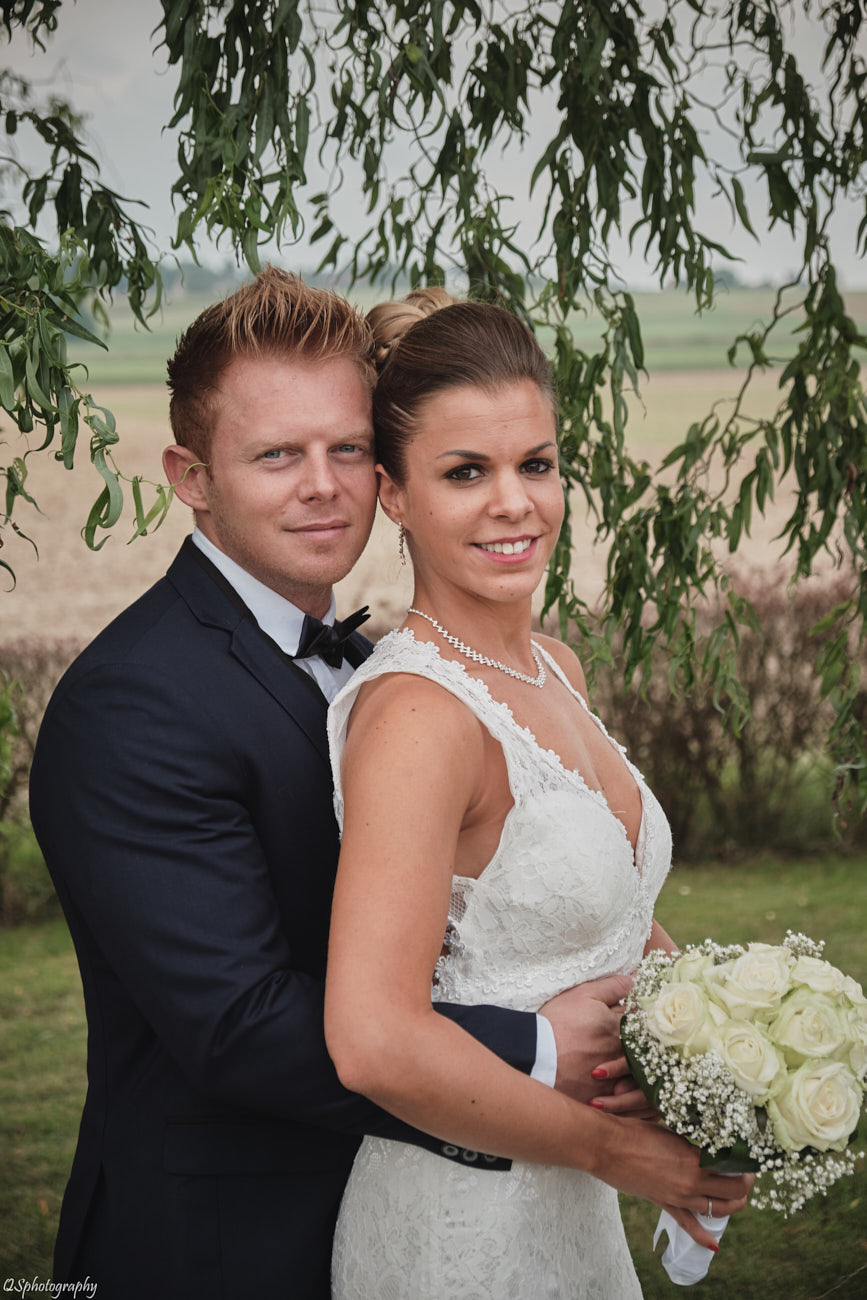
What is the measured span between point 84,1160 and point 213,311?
1.36 metres

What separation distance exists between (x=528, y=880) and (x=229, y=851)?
0.43m

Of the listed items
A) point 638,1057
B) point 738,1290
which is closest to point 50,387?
point 638,1057

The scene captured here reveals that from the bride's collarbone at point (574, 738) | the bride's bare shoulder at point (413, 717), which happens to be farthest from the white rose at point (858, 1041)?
the bride's bare shoulder at point (413, 717)

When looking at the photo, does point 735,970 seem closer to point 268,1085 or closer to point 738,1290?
point 268,1085

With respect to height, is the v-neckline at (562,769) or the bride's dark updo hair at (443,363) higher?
the bride's dark updo hair at (443,363)

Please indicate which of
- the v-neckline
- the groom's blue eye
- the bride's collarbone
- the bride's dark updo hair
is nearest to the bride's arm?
the v-neckline

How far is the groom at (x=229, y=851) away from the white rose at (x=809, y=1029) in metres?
0.27

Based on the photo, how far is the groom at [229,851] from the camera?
170cm

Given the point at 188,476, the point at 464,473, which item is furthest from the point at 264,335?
the point at 464,473

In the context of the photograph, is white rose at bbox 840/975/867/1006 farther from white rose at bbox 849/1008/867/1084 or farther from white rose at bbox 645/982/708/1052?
white rose at bbox 645/982/708/1052

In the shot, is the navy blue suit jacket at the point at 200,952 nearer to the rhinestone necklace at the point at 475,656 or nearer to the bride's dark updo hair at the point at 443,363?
the rhinestone necklace at the point at 475,656

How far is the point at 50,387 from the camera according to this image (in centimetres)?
201

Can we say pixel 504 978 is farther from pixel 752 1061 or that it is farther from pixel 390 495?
pixel 390 495

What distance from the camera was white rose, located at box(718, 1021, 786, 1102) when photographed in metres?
1.62
